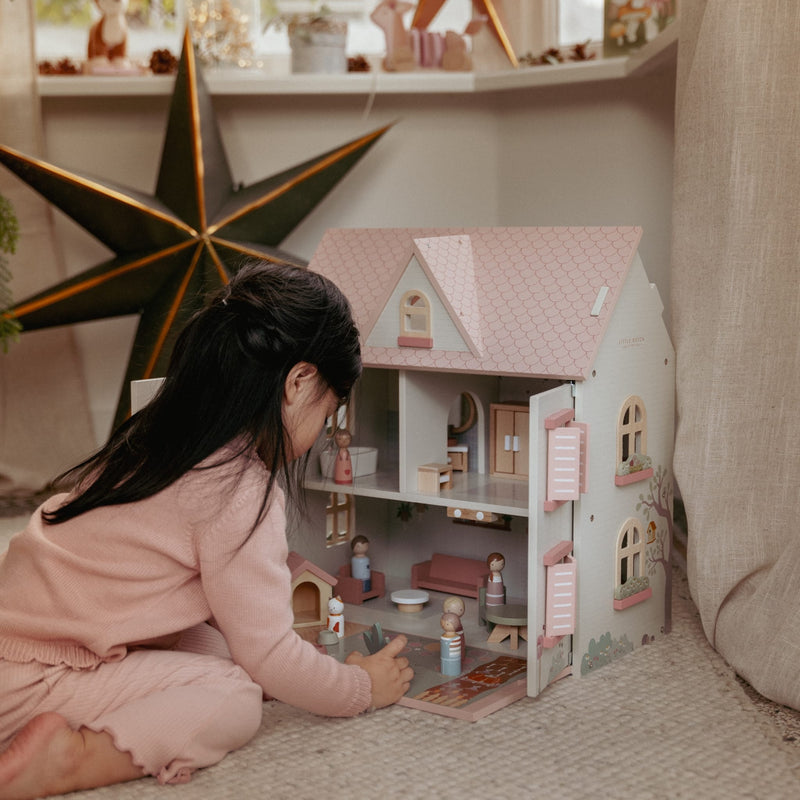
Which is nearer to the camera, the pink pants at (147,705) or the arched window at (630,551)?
the pink pants at (147,705)

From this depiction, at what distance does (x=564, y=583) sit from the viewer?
3.92ft

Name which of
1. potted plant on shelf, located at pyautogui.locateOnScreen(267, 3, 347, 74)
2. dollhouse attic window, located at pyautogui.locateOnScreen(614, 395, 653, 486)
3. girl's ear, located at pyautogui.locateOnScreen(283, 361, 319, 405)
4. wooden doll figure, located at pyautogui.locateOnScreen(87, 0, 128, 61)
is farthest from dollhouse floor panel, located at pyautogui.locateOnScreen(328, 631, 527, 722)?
wooden doll figure, located at pyautogui.locateOnScreen(87, 0, 128, 61)

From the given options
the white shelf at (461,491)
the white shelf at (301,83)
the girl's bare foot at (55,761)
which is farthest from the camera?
the white shelf at (301,83)

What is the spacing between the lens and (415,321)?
1.35 metres

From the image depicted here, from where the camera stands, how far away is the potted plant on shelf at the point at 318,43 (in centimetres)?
208

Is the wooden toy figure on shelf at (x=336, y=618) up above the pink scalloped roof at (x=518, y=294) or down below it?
below

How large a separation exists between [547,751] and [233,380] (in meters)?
0.48

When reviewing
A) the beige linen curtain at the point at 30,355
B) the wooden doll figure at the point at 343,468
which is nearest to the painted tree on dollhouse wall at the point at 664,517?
the wooden doll figure at the point at 343,468

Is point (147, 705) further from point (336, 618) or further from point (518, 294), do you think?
point (518, 294)

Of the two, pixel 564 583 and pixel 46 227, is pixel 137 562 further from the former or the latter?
pixel 46 227

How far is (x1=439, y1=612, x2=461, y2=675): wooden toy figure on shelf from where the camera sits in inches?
49.2

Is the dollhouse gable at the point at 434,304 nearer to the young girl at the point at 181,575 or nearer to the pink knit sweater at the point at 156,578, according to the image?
the young girl at the point at 181,575

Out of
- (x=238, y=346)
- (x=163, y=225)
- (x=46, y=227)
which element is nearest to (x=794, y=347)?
(x=238, y=346)

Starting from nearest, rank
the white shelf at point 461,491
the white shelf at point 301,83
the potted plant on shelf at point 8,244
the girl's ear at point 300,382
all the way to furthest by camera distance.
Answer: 1. the girl's ear at point 300,382
2. the white shelf at point 461,491
3. the potted plant on shelf at point 8,244
4. the white shelf at point 301,83
